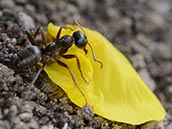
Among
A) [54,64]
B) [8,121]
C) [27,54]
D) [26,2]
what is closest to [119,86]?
[54,64]

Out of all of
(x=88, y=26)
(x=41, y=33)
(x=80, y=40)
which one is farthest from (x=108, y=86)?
(x=88, y=26)

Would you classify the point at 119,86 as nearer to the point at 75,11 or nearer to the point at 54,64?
the point at 54,64

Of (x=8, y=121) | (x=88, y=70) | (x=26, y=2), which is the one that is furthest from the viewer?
(x=26, y=2)

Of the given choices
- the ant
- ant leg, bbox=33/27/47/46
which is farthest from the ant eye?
ant leg, bbox=33/27/47/46

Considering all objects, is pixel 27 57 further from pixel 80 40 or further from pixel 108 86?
pixel 108 86

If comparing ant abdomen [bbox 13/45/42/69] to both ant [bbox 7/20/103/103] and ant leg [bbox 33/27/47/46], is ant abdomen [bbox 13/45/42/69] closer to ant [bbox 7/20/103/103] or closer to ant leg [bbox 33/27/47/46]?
ant [bbox 7/20/103/103]

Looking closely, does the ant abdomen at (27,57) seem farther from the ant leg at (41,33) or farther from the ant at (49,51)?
the ant leg at (41,33)

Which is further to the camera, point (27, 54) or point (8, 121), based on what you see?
point (27, 54)
